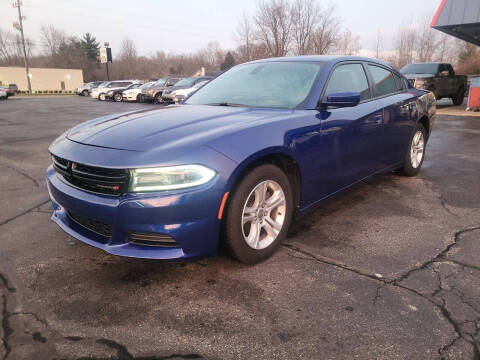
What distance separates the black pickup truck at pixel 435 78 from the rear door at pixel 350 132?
35.7ft

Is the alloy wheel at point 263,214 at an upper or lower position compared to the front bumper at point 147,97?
lower

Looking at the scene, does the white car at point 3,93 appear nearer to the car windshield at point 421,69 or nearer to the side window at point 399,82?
the car windshield at point 421,69

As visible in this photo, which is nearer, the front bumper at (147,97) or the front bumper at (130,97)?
the front bumper at (147,97)

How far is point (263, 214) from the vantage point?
270 centimetres

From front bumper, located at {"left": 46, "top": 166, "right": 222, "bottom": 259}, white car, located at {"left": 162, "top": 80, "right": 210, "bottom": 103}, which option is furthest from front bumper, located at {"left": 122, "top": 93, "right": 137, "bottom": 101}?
front bumper, located at {"left": 46, "top": 166, "right": 222, "bottom": 259}

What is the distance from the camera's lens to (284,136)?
266cm

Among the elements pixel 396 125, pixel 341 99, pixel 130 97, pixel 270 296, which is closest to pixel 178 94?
pixel 130 97

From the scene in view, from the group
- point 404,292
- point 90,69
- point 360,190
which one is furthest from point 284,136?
point 90,69

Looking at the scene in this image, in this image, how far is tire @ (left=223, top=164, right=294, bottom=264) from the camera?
239 centimetres

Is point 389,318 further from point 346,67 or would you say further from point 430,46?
point 430,46

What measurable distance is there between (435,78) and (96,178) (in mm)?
14696

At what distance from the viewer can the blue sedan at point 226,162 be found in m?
2.16

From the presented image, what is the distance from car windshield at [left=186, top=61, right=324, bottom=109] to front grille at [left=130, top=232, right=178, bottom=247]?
1540mm

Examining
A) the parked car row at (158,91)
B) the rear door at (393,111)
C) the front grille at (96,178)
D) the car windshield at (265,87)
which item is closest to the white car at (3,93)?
the parked car row at (158,91)
